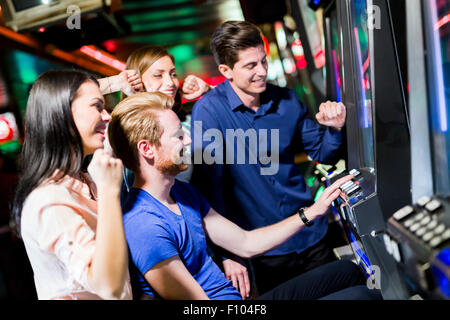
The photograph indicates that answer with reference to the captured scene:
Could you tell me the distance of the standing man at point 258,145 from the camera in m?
1.48

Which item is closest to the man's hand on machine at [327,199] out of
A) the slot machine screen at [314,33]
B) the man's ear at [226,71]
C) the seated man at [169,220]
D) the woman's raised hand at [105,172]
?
the seated man at [169,220]

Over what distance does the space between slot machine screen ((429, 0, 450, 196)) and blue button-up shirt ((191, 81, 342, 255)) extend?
61 centimetres

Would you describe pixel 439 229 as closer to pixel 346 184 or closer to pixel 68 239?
pixel 346 184

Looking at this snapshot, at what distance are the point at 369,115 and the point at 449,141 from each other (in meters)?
0.44

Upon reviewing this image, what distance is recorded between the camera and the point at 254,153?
1518mm

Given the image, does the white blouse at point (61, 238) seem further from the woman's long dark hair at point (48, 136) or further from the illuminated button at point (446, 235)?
the illuminated button at point (446, 235)

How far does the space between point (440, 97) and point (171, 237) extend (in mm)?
801

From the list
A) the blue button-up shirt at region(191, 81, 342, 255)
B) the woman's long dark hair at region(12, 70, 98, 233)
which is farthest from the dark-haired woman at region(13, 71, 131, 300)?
the blue button-up shirt at region(191, 81, 342, 255)

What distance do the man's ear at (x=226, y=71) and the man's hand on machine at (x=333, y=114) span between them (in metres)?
0.37

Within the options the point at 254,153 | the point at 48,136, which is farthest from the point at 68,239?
the point at 254,153

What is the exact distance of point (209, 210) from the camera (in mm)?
1445
